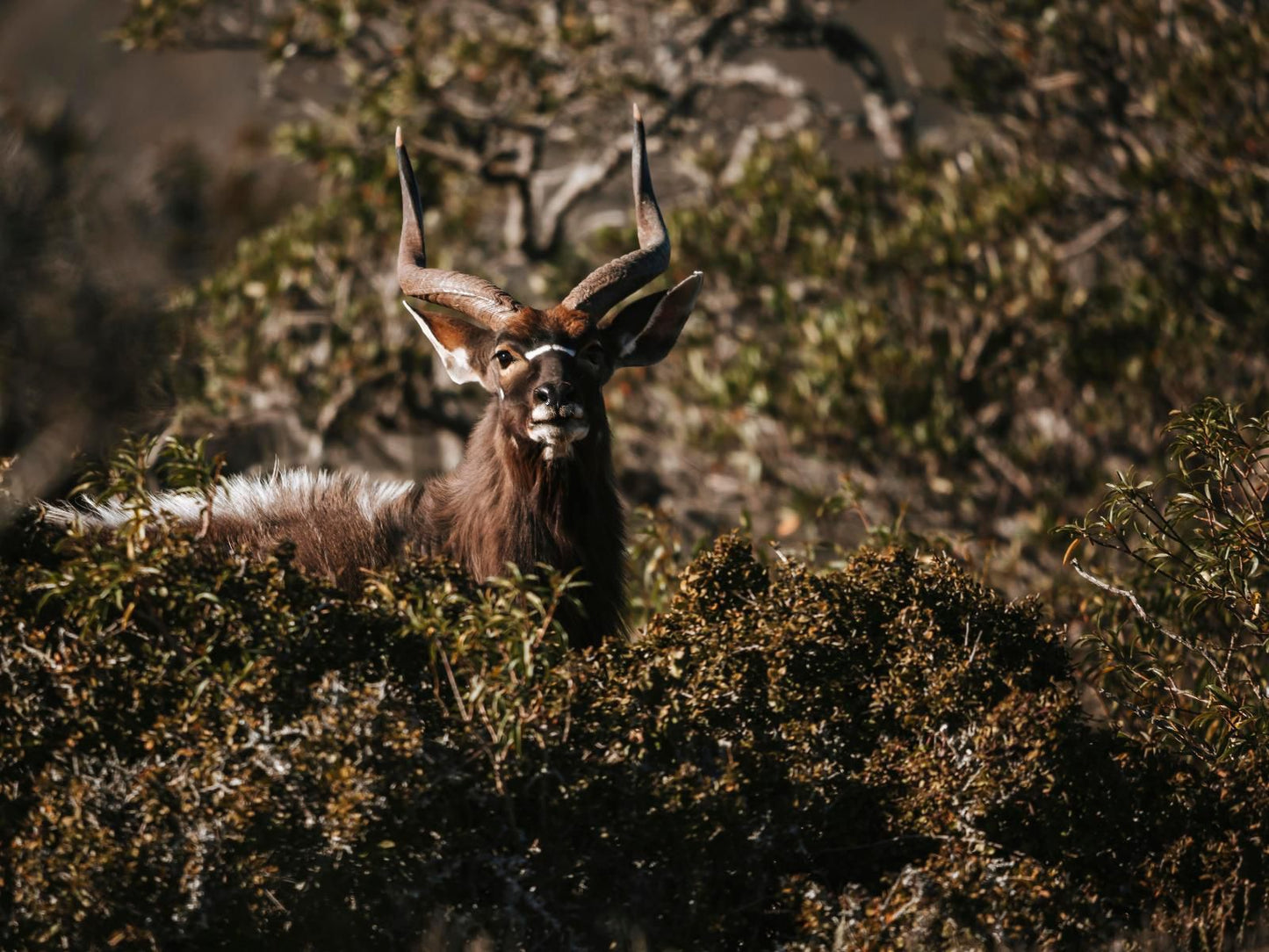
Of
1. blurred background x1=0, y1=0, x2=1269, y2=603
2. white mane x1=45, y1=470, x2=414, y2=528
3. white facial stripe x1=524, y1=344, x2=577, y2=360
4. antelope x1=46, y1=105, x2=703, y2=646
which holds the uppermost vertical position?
white facial stripe x1=524, y1=344, x2=577, y2=360

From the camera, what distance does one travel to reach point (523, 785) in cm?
417

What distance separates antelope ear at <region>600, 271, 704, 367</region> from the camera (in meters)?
6.38

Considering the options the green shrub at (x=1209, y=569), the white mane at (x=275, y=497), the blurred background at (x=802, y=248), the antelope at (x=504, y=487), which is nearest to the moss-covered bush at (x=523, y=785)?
the green shrub at (x=1209, y=569)

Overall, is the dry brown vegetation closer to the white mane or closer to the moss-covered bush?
the moss-covered bush

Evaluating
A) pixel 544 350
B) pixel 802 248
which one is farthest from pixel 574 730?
pixel 802 248

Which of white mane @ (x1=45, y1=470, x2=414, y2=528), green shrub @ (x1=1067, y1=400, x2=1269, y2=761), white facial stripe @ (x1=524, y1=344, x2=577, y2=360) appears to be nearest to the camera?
green shrub @ (x1=1067, y1=400, x2=1269, y2=761)

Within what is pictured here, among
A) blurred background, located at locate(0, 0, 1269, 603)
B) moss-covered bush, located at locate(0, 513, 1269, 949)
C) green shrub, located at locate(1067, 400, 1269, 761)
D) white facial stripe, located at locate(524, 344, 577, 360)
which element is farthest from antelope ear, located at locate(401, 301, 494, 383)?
blurred background, located at locate(0, 0, 1269, 603)

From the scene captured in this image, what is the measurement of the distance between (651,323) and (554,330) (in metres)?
0.65

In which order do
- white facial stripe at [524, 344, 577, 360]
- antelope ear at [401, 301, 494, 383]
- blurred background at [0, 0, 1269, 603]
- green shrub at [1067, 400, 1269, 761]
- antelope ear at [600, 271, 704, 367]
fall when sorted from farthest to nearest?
blurred background at [0, 0, 1269, 603], antelope ear at [600, 271, 704, 367], antelope ear at [401, 301, 494, 383], white facial stripe at [524, 344, 577, 360], green shrub at [1067, 400, 1269, 761]

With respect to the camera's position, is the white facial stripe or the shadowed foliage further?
the white facial stripe

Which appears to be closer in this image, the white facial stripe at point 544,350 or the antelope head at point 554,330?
the antelope head at point 554,330

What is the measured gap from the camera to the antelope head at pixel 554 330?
568cm

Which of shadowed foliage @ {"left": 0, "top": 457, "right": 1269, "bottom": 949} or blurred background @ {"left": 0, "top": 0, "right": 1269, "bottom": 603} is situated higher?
shadowed foliage @ {"left": 0, "top": 457, "right": 1269, "bottom": 949}

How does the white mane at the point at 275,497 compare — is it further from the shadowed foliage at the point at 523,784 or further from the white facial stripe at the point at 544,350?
the shadowed foliage at the point at 523,784
